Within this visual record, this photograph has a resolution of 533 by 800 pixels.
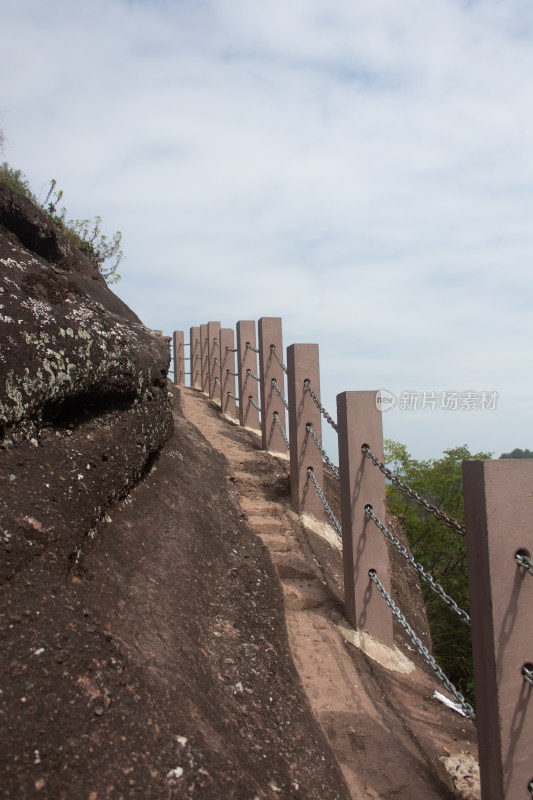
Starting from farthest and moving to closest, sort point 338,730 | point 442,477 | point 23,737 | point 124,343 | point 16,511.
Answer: point 442,477
point 124,343
point 338,730
point 16,511
point 23,737

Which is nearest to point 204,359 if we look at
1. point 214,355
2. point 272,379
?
point 214,355

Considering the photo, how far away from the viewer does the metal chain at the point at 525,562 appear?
230cm

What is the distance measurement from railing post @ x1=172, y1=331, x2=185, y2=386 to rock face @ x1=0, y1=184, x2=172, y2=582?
9.46m

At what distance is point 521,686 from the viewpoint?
7.51 feet

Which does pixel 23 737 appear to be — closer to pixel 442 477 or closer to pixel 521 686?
pixel 521 686

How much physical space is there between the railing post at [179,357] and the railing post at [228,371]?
162 inches

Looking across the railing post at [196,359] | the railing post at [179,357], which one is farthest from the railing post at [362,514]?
the railing post at [179,357]

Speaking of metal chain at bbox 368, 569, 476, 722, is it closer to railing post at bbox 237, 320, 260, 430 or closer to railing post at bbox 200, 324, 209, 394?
railing post at bbox 237, 320, 260, 430

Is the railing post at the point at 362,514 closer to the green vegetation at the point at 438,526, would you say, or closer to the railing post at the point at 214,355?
the green vegetation at the point at 438,526

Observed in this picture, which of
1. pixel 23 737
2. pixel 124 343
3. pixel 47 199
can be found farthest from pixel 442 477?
pixel 23 737

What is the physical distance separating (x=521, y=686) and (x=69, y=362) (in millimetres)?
2463

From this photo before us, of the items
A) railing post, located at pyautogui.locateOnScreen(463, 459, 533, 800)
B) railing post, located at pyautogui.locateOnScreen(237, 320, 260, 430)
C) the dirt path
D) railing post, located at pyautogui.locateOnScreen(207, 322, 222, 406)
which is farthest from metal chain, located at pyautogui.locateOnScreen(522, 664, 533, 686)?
railing post, located at pyautogui.locateOnScreen(207, 322, 222, 406)

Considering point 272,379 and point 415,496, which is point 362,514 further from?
point 272,379

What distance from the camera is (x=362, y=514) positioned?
3838 millimetres
